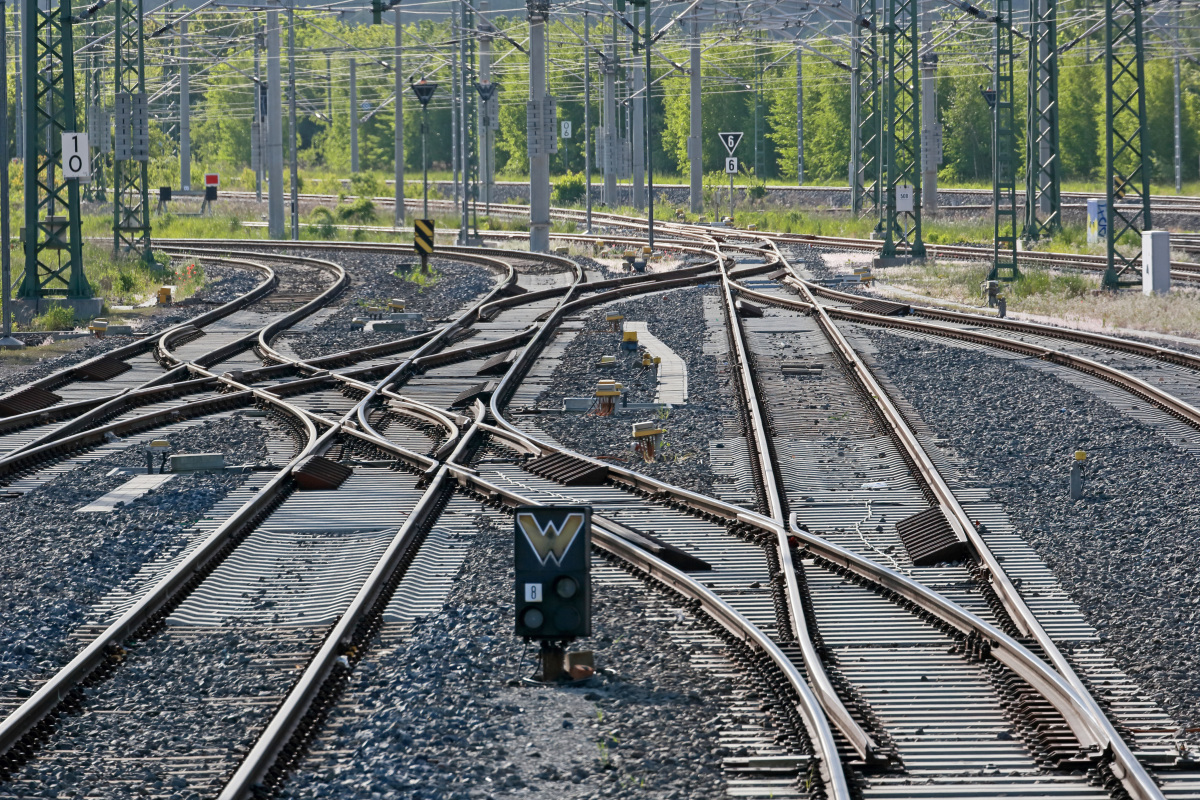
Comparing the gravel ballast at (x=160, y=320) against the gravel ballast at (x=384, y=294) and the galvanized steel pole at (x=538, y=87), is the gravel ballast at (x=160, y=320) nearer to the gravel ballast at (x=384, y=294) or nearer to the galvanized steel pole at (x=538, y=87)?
the gravel ballast at (x=384, y=294)

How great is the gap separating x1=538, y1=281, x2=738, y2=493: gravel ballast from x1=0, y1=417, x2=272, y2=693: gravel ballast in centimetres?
319

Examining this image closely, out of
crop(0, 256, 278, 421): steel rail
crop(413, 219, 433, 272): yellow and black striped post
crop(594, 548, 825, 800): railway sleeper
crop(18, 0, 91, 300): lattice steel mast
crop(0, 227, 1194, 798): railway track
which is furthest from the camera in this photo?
crop(413, 219, 433, 272): yellow and black striped post

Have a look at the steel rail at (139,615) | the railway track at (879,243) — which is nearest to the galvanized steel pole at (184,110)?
the railway track at (879,243)

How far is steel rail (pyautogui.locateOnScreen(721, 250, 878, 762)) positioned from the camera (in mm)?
6746

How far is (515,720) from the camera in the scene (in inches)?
284

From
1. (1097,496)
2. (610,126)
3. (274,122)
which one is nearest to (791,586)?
(1097,496)

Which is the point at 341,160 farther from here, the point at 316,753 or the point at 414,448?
the point at 316,753

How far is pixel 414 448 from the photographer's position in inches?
575

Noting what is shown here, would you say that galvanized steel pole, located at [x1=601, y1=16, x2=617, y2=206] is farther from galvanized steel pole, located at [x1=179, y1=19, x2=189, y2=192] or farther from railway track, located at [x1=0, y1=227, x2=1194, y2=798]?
railway track, located at [x1=0, y1=227, x2=1194, y2=798]

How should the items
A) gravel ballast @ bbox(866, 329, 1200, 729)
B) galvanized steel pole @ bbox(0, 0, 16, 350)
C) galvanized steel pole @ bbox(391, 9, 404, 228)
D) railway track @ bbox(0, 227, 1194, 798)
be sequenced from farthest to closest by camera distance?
1. galvanized steel pole @ bbox(391, 9, 404, 228)
2. galvanized steel pole @ bbox(0, 0, 16, 350)
3. gravel ballast @ bbox(866, 329, 1200, 729)
4. railway track @ bbox(0, 227, 1194, 798)

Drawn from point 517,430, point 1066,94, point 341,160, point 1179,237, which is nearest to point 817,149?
point 1066,94

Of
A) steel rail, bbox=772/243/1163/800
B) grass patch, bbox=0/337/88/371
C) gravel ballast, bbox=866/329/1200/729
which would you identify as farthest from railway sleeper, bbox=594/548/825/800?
grass patch, bbox=0/337/88/371

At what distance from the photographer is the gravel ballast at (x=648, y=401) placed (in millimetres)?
13625

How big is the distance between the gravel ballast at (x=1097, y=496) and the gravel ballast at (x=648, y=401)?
2217 mm
